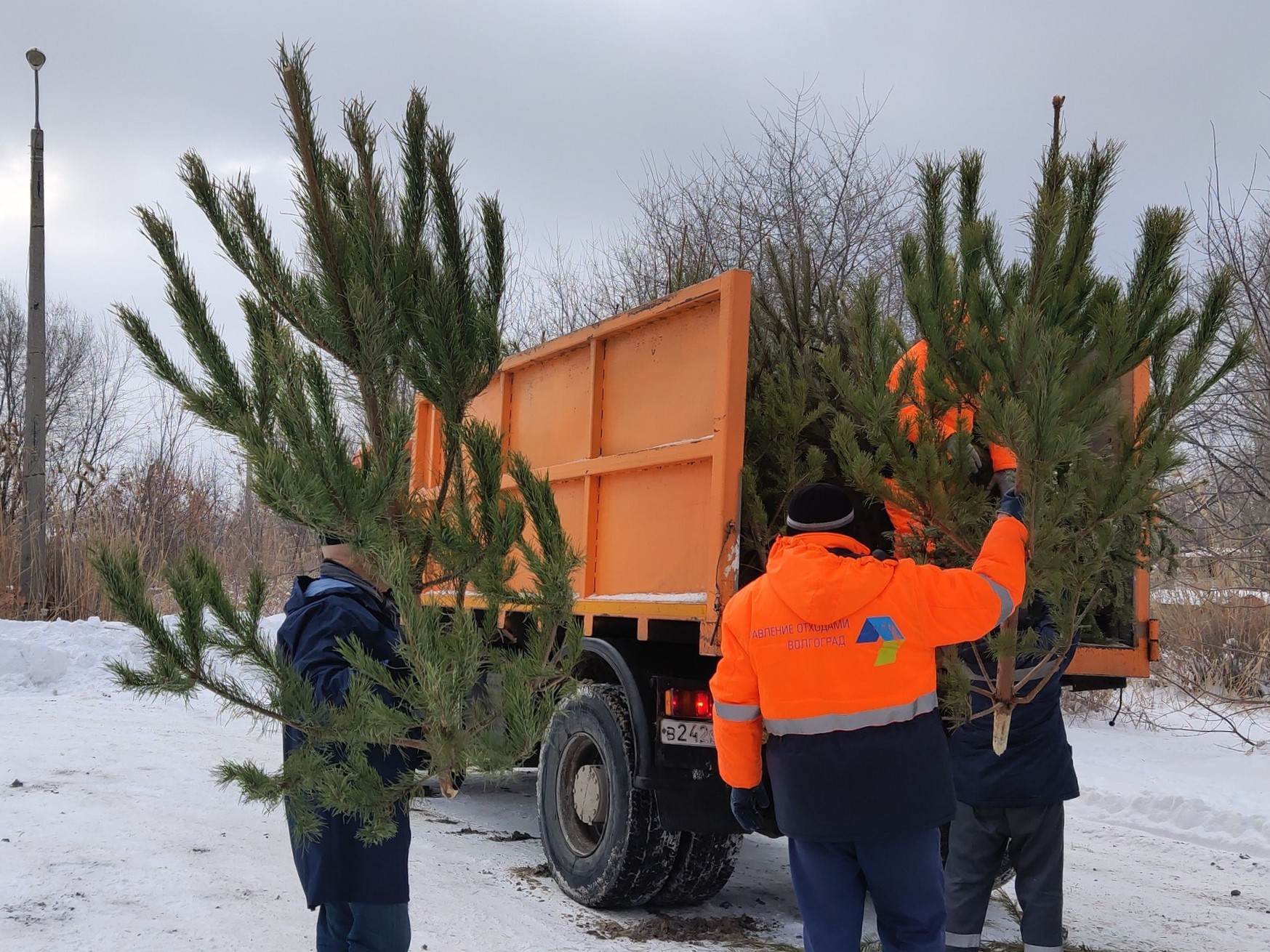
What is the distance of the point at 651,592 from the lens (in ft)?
13.8

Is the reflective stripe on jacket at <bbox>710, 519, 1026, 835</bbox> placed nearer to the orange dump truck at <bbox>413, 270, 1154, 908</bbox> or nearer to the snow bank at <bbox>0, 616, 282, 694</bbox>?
the orange dump truck at <bbox>413, 270, 1154, 908</bbox>

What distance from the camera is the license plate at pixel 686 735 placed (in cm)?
412

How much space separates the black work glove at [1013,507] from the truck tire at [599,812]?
1.88 m

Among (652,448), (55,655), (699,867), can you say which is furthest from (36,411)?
(699,867)

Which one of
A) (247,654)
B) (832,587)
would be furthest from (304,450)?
(832,587)

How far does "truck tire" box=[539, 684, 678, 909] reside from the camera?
4270 millimetres

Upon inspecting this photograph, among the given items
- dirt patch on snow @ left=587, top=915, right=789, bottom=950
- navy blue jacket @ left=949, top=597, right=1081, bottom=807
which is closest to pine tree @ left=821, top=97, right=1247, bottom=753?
navy blue jacket @ left=949, top=597, right=1081, bottom=807

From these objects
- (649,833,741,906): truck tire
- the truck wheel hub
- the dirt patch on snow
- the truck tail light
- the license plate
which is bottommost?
the dirt patch on snow

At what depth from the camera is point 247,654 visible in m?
2.33

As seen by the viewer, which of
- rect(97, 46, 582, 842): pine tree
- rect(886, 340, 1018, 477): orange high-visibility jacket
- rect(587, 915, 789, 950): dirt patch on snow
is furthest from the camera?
rect(587, 915, 789, 950): dirt patch on snow

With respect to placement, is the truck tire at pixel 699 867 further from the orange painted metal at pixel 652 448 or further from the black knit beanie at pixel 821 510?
the black knit beanie at pixel 821 510

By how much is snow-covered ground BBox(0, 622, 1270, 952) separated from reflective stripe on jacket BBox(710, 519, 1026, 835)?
158 centimetres

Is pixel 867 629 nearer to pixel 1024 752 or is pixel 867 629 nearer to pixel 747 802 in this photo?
pixel 747 802

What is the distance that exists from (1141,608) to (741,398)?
2.18m
